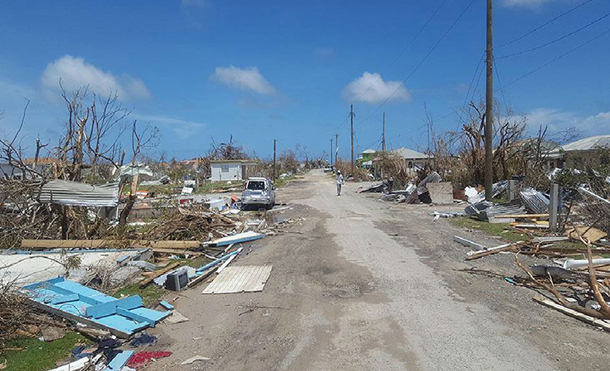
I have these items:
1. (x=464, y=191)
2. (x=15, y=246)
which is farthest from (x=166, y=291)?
(x=464, y=191)

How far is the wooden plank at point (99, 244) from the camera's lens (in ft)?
35.1

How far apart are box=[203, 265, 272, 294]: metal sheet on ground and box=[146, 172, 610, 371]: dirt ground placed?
217 mm

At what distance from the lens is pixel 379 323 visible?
19.2ft

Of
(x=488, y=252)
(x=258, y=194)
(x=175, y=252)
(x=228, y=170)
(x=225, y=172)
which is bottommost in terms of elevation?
(x=175, y=252)

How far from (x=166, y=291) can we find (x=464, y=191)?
70.6 feet

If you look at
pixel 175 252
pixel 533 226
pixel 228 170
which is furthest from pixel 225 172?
pixel 533 226

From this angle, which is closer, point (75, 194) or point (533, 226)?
point (75, 194)

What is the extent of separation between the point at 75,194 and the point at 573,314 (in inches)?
444

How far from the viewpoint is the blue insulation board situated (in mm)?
5992

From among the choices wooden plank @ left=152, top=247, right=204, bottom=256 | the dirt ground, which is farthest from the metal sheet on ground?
wooden plank @ left=152, top=247, right=204, bottom=256

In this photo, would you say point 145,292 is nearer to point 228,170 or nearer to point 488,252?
point 488,252

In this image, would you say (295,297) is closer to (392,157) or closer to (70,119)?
(70,119)

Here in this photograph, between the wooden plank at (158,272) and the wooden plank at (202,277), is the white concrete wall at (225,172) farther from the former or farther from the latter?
the wooden plank at (202,277)

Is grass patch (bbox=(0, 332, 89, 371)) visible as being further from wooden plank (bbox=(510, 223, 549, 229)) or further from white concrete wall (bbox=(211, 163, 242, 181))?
white concrete wall (bbox=(211, 163, 242, 181))
